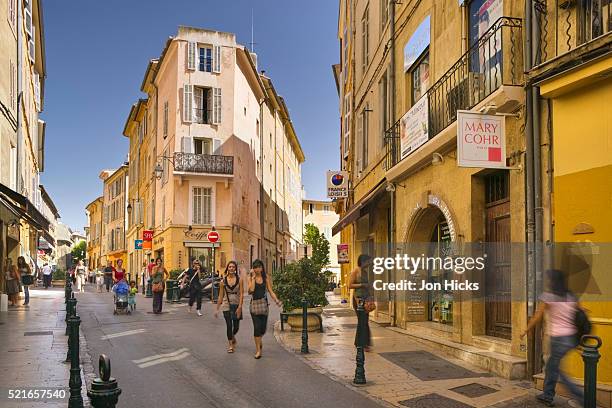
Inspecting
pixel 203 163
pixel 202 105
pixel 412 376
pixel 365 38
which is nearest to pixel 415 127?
pixel 412 376

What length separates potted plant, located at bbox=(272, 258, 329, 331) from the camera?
43.1 feet

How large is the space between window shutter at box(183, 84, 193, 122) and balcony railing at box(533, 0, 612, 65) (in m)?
27.3

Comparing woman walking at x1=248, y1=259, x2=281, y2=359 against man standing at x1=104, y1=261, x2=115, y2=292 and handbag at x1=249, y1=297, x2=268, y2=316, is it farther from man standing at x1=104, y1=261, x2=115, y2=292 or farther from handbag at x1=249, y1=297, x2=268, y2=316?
man standing at x1=104, y1=261, x2=115, y2=292

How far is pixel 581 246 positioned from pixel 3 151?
1681 cm

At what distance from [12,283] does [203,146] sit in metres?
16.6

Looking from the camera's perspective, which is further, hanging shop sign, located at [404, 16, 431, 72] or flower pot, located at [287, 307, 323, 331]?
flower pot, located at [287, 307, 323, 331]

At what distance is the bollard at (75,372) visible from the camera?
514 centimetres

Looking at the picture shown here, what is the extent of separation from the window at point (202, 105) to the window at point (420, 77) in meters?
21.6

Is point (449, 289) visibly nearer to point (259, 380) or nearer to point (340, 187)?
point (259, 380)

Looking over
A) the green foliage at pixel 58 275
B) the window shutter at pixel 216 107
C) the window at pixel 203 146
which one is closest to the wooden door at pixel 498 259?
the window at pixel 203 146

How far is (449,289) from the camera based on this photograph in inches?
476

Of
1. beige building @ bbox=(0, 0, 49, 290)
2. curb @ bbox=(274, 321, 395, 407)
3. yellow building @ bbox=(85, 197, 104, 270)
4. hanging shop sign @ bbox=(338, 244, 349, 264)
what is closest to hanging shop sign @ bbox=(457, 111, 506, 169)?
curb @ bbox=(274, 321, 395, 407)

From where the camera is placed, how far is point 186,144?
1314 inches

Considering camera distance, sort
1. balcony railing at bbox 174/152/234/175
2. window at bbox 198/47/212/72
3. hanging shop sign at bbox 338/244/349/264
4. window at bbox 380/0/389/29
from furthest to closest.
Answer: window at bbox 198/47/212/72
balcony railing at bbox 174/152/234/175
hanging shop sign at bbox 338/244/349/264
window at bbox 380/0/389/29
